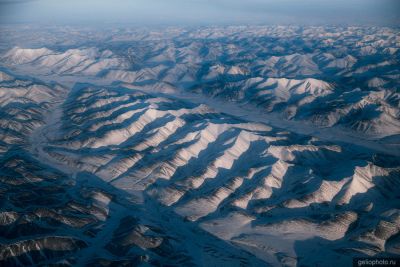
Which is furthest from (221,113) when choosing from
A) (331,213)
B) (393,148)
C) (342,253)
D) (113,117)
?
(342,253)

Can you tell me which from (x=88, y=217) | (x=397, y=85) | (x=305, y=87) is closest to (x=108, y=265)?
(x=88, y=217)

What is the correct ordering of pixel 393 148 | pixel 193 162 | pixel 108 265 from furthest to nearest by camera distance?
pixel 393 148 < pixel 193 162 < pixel 108 265

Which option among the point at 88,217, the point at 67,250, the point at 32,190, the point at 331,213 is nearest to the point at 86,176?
the point at 32,190

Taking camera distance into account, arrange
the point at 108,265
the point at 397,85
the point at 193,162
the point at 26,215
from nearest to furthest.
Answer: the point at 108,265, the point at 26,215, the point at 193,162, the point at 397,85

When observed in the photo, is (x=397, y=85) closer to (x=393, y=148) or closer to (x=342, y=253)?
(x=393, y=148)

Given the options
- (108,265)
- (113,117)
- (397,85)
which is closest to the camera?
(108,265)

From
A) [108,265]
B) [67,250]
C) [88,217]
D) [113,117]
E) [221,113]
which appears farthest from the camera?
[221,113]

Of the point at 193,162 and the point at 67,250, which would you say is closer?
the point at 67,250

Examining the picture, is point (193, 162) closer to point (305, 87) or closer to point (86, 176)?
point (86, 176)

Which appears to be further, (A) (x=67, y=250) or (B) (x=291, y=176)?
(B) (x=291, y=176)
